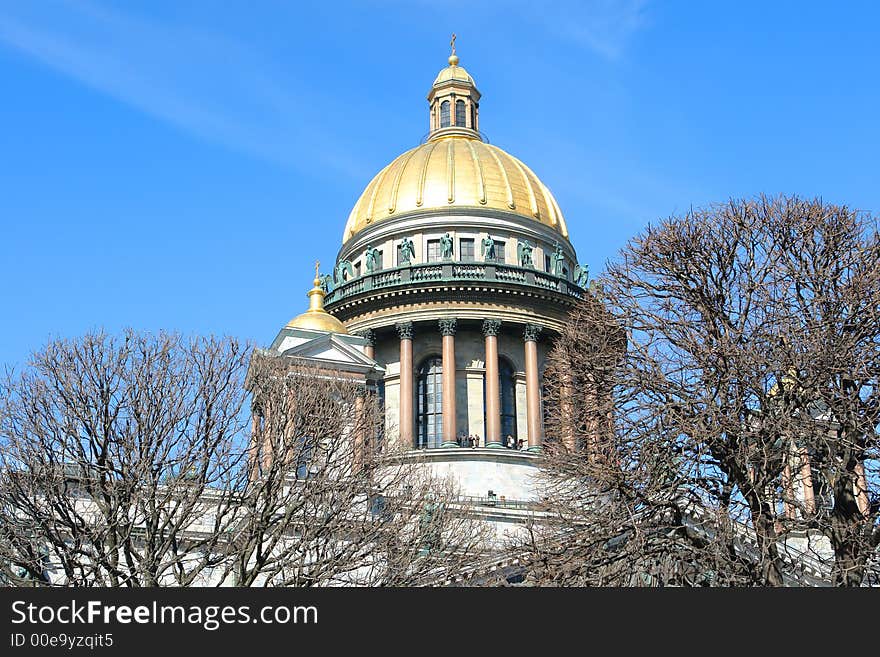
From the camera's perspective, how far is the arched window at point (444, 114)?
6869cm

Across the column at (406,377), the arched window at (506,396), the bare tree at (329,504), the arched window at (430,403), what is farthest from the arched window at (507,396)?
the bare tree at (329,504)

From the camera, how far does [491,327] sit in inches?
2212

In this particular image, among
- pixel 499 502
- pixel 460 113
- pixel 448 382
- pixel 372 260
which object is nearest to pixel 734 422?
pixel 499 502

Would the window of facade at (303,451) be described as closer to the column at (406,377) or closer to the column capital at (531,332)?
the column at (406,377)

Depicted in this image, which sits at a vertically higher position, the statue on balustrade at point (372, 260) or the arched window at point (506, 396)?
the statue on balustrade at point (372, 260)

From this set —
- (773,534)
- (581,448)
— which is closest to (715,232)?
(581,448)

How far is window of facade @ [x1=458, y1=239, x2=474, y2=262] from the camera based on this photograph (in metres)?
59.4

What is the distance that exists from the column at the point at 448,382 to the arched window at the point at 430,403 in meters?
1.76

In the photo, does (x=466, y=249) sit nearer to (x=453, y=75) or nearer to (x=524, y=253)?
(x=524, y=253)

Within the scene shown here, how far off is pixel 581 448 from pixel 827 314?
21.4 feet

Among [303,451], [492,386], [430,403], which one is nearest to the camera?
[303,451]

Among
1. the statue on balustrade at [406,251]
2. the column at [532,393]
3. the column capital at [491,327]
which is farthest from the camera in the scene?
the statue on balustrade at [406,251]

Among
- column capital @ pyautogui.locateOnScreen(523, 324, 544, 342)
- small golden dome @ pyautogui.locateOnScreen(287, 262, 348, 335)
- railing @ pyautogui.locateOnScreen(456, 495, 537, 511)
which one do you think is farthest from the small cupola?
railing @ pyautogui.locateOnScreen(456, 495, 537, 511)

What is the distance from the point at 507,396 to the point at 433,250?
342 inches
